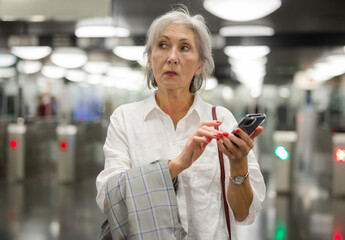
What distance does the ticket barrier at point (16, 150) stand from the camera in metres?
8.16

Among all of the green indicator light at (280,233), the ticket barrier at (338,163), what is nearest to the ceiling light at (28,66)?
the ticket barrier at (338,163)

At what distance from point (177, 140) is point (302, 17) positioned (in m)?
7.08

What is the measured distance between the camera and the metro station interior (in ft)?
17.4

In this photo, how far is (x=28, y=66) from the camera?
997 cm

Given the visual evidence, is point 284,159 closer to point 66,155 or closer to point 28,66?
point 66,155

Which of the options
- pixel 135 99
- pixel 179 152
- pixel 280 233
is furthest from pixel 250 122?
pixel 135 99

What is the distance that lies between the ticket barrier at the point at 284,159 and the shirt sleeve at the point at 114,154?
5.97m

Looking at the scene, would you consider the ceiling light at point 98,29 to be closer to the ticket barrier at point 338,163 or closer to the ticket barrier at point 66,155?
the ticket barrier at point 66,155

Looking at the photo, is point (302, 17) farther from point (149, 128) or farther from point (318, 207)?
point (149, 128)

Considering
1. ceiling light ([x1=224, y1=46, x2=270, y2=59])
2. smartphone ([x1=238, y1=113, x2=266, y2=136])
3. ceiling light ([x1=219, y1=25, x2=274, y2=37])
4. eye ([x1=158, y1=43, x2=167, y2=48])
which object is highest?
ceiling light ([x1=219, y1=25, x2=274, y2=37])

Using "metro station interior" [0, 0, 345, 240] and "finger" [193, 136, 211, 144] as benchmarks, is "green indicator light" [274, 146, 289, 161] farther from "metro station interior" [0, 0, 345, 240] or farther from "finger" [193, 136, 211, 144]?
"finger" [193, 136, 211, 144]

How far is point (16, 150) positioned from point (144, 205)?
7697mm

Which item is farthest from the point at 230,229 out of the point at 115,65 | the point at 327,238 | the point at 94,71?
the point at 94,71

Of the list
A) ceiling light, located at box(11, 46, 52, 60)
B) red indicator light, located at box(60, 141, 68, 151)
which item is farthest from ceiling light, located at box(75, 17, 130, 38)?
red indicator light, located at box(60, 141, 68, 151)
